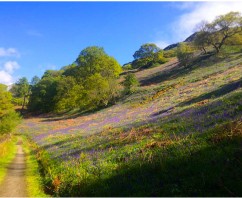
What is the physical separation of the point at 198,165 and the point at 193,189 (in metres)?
1.52

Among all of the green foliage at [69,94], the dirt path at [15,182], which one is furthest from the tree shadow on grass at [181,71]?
the dirt path at [15,182]

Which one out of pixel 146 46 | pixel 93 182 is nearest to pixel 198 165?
pixel 93 182

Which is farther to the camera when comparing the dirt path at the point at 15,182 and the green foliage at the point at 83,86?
the green foliage at the point at 83,86

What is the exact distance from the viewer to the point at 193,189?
9305mm

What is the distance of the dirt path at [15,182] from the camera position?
55.6 feet

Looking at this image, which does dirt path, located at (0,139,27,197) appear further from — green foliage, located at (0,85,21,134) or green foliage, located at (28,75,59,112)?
green foliage, located at (28,75,59,112)

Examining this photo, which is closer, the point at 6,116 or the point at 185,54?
the point at 6,116

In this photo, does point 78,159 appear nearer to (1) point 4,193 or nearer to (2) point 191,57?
(1) point 4,193

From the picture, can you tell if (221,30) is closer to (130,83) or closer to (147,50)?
(130,83)

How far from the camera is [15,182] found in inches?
767

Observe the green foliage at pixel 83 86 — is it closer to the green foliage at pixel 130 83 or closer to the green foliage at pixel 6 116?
the green foliage at pixel 130 83

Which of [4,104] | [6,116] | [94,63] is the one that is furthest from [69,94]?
[6,116]

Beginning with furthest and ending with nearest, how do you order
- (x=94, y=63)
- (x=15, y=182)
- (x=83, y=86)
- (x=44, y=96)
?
(x=44, y=96), (x=94, y=63), (x=83, y=86), (x=15, y=182)

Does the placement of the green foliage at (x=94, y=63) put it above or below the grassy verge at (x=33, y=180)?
above
